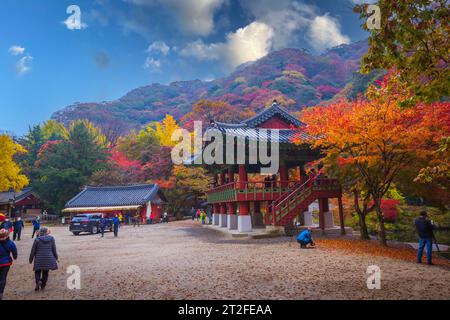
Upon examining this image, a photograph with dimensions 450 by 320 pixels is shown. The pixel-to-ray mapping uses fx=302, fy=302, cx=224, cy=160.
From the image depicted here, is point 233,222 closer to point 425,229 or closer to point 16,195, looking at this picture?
point 425,229

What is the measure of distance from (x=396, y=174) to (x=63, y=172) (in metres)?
49.2

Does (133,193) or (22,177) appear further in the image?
(133,193)

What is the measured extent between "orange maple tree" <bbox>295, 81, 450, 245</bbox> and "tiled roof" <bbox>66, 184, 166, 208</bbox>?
31.9m

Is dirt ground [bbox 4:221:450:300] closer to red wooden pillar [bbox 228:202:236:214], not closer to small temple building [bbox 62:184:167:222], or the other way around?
red wooden pillar [bbox 228:202:236:214]

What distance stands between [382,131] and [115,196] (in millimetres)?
40081

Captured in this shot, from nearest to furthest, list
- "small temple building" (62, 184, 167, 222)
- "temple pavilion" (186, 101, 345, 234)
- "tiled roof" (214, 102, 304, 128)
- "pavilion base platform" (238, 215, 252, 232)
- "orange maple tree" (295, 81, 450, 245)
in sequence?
1. "orange maple tree" (295, 81, 450, 245)
2. "temple pavilion" (186, 101, 345, 234)
3. "pavilion base platform" (238, 215, 252, 232)
4. "tiled roof" (214, 102, 304, 128)
5. "small temple building" (62, 184, 167, 222)

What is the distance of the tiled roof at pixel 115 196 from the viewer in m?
43.2

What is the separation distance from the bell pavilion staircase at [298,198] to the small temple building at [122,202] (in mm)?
26257

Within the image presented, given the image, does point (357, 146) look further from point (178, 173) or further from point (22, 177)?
point (22, 177)

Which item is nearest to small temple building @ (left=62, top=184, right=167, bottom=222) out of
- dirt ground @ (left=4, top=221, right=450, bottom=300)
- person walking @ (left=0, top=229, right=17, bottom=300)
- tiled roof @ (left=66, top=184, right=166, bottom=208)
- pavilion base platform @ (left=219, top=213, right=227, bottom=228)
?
tiled roof @ (left=66, top=184, right=166, bottom=208)

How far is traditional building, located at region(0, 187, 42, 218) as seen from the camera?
5131 cm

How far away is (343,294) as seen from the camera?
24.2 ft

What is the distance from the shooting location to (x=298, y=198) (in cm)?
2028
